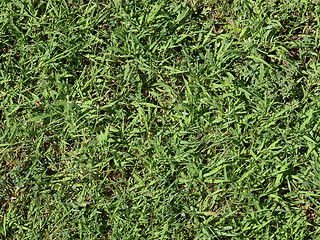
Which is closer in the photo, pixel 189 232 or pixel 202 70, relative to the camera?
pixel 189 232

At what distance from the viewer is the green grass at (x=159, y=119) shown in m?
3.11

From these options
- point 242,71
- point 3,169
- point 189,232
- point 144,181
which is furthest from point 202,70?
point 3,169

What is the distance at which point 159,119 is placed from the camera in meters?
3.30

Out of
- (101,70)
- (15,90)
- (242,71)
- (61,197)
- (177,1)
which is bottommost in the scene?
(61,197)

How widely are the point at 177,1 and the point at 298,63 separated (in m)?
1.12

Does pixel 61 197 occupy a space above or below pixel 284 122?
below

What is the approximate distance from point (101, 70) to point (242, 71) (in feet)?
3.82

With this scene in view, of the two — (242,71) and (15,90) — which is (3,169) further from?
(242,71)

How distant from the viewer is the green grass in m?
→ 3.11

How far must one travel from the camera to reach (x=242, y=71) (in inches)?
131

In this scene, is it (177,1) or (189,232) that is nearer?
(189,232)

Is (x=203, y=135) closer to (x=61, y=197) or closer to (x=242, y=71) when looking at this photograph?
(x=242, y=71)

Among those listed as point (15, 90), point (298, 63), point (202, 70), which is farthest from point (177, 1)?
point (15, 90)

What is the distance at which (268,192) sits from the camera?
309 centimetres
